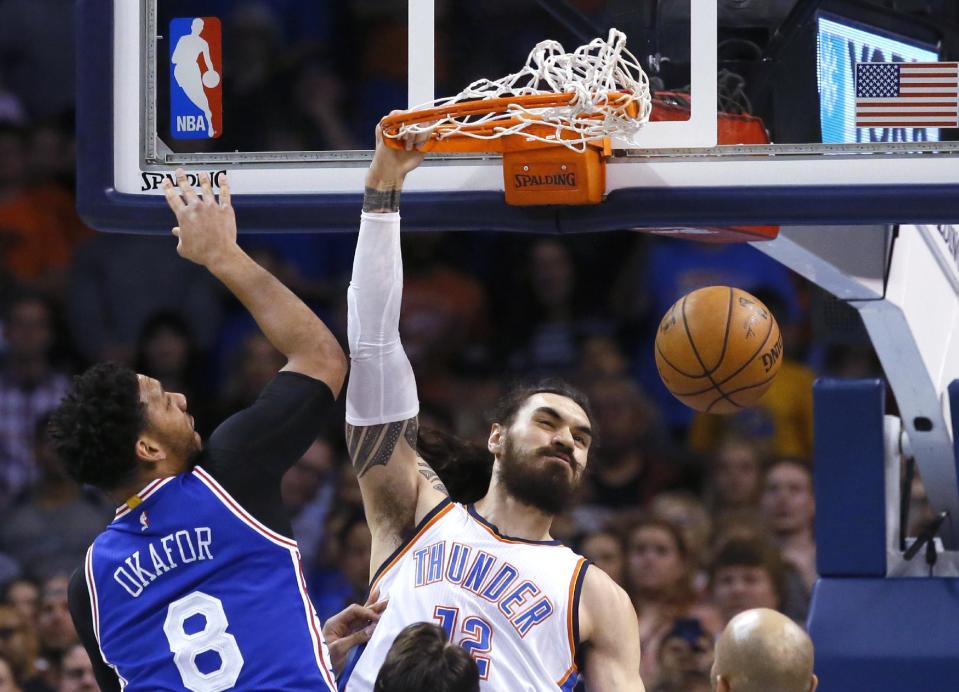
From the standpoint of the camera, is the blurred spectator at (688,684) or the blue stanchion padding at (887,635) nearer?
the blue stanchion padding at (887,635)

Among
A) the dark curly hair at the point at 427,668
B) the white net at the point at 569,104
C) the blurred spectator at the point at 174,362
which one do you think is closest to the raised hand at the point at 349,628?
the dark curly hair at the point at 427,668

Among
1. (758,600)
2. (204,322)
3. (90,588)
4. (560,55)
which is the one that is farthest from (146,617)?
(204,322)

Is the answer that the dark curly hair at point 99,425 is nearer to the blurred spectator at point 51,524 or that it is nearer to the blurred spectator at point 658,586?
the blurred spectator at point 658,586

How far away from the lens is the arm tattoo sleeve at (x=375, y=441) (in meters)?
3.80

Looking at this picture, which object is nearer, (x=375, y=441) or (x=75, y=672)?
(x=375, y=441)

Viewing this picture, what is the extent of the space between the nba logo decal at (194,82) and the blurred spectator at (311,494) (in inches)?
126

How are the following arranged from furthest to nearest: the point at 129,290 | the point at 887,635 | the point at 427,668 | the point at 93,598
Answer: the point at 129,290 → the point at 887,635 → the point at 93,598 → the point at 427,668

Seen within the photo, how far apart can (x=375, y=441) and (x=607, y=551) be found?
2.70 m

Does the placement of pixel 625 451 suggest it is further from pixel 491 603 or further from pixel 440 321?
pixel 491 603

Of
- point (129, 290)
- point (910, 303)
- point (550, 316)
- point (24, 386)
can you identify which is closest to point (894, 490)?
point (910, 303)

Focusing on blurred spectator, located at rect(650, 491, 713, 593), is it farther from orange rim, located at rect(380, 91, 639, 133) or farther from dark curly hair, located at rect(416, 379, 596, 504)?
orange rim, located at rect(380, 91, 639, 133)

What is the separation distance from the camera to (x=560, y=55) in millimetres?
3574

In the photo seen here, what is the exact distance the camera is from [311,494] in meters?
6.95

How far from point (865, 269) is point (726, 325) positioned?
52 cm
